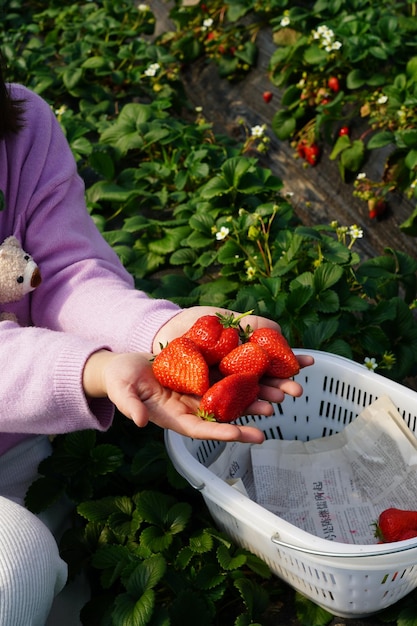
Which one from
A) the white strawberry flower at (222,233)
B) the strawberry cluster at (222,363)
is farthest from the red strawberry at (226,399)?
the white strawberry flower at (222,233)

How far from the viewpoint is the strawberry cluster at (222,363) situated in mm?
1273

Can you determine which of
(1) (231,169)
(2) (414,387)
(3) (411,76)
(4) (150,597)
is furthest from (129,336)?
(3) (411,76)

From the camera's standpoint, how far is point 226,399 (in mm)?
1262

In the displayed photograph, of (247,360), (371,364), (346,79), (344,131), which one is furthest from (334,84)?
(247,360)

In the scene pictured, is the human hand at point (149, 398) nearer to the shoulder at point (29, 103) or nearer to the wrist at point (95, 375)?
the wrist at point (95, 375)

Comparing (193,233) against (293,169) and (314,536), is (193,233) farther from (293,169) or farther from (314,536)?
(314,536)

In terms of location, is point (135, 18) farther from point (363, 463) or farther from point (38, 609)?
point (38, 609)

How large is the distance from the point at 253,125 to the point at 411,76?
2.59 feet

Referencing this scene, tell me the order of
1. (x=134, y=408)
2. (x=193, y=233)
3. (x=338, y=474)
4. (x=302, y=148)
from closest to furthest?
(x=134, y=408) < (x=338, y=474) < (x=193, y=233) < (x=302, y=148)

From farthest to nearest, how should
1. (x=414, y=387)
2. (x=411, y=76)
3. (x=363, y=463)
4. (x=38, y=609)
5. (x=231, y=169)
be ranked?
1. (x=411, y=76)
2. (x=231, y=169)
3. (x=414, y=387)
4. (x=363, y=463)
5. (x=38, y=609)

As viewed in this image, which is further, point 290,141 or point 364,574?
point 290,141

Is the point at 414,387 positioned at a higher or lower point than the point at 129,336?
lower

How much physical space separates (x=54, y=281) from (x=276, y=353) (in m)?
0.56

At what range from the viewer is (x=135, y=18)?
4266 millimetres
